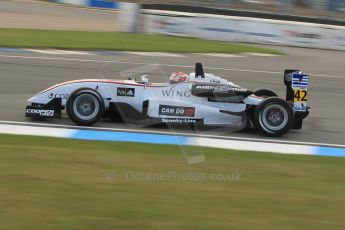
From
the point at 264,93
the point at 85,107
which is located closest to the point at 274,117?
the point at 264,93

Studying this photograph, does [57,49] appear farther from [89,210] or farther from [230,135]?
[89,210]

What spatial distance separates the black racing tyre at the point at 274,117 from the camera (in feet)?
26.8

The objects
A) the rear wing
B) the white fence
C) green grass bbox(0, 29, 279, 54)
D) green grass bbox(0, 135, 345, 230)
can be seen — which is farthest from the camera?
the white fence

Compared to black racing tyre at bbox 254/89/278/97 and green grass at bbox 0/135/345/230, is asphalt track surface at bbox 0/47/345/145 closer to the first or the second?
black racing tyre at bbox 254/89/278/97

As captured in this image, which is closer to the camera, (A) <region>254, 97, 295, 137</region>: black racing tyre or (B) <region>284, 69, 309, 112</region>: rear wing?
(A) <region>254, 97, 295, 137</region>: black racing tyre

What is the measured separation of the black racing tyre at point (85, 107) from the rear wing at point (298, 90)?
2632 mm

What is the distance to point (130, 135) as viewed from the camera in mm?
7965

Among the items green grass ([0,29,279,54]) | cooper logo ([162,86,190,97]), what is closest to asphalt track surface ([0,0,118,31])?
green grass ([0,29,279,54])

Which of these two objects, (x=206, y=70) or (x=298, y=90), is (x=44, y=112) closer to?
(x=298, y=90)

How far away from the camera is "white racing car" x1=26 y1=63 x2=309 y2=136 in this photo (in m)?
8.16

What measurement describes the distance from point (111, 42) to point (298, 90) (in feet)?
36.6

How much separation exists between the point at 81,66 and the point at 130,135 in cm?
646

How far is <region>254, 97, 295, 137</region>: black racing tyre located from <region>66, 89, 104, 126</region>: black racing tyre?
2.11 meters

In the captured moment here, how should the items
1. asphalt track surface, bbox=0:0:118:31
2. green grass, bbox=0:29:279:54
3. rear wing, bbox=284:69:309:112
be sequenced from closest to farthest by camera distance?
rear wing, bbox=284:69:309:112 < green grass, bbox=0:29:279:54 < asphalt track surface, bbox=0:0:118:31
